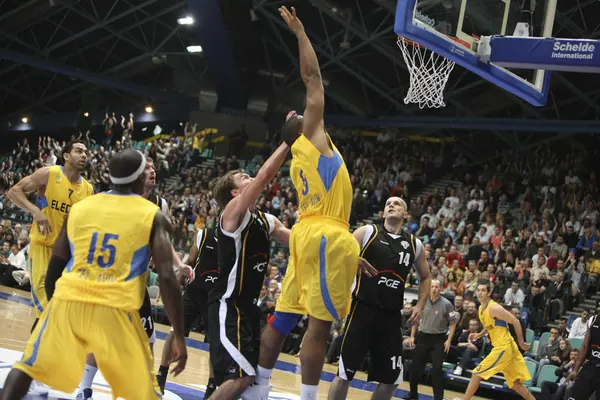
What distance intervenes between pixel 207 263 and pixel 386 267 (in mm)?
1960

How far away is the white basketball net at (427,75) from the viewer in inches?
594

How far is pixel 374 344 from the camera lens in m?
7.18

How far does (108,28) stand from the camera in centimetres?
3042

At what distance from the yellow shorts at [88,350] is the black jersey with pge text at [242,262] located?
167 centimetres

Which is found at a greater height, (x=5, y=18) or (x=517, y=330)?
(x=5, y=18)

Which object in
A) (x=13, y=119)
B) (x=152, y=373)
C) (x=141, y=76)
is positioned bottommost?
(x=152, y=373)

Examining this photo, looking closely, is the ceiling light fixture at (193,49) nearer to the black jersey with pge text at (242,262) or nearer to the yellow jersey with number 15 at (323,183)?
the black jersey with pge text at (242,262)

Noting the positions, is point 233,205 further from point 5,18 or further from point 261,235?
point 5,18

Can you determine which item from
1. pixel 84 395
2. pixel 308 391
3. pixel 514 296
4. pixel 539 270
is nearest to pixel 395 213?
pixel 308 391

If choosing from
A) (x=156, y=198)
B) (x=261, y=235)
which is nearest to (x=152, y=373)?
(x=261, y=235)

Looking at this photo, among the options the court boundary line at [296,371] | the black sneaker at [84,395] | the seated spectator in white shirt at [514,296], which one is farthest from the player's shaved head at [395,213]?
the seated spectator in white shirt at [514,296]

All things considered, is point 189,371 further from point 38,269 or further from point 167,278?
point 167,278

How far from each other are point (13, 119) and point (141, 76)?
309 inches

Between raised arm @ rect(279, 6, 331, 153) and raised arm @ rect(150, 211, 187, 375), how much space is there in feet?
5.49
